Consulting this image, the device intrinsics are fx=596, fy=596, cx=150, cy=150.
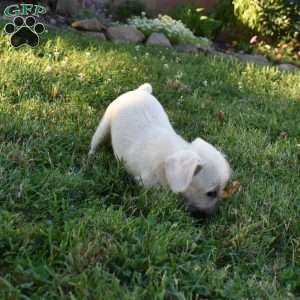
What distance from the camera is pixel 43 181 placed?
349 centimetres

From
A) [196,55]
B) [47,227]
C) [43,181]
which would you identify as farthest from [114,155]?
[196,55]

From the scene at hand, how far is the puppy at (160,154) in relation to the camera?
3.54m

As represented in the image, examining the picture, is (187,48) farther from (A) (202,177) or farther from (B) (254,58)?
(A) (202,177)

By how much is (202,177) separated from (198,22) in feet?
22.7

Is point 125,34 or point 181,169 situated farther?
point 125,34

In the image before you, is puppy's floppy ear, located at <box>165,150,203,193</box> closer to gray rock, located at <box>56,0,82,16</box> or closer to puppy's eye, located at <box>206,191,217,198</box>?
puppy's eye, located at <box>206,191,217,198</box>

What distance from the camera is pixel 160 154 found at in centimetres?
382

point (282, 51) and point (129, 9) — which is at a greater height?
point (129, 9)

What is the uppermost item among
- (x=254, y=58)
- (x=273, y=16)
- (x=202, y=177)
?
(x=273, y=16)

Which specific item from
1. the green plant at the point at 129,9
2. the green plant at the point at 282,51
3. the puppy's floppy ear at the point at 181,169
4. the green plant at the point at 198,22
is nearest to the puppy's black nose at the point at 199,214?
the puppy's floppy ear at the point at 181,169

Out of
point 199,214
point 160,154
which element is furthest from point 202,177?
point 160,154

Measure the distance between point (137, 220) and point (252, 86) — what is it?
13.0 feet

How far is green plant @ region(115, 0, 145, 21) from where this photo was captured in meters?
10.1

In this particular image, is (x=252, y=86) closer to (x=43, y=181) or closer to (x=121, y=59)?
(x=121, y=59)
